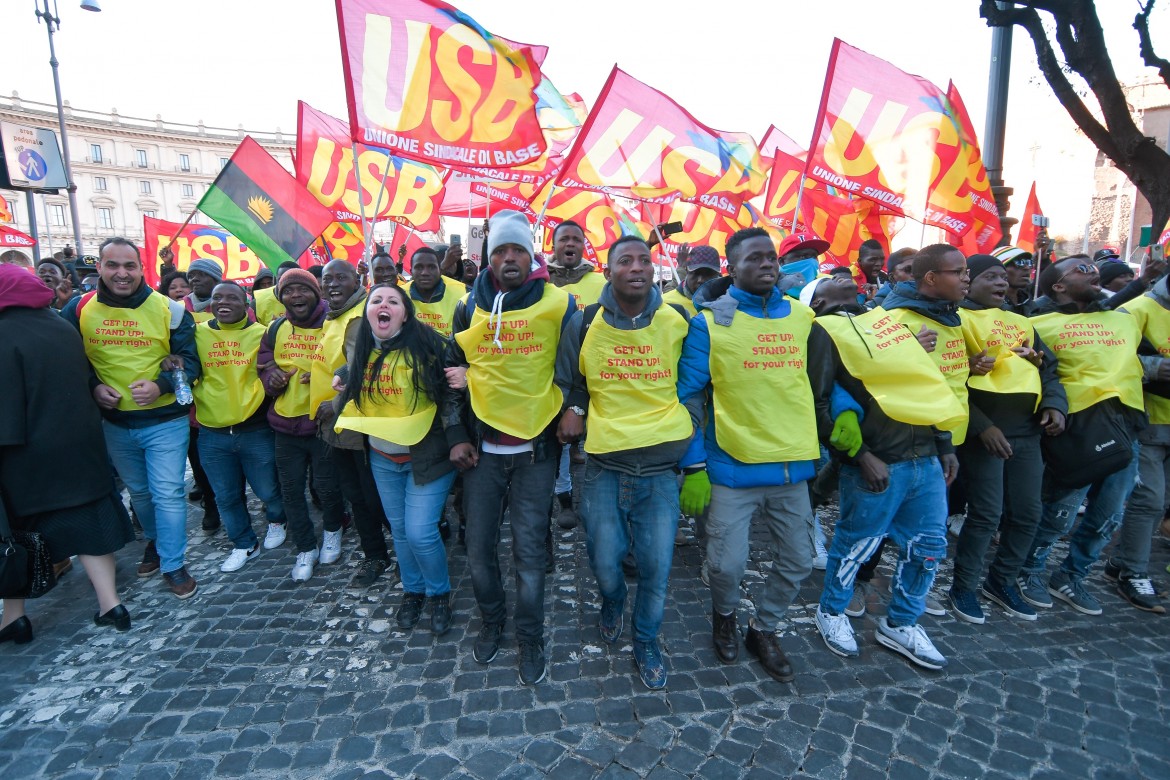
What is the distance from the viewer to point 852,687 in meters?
2.89

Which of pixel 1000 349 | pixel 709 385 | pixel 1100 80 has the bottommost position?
pixel 709 385

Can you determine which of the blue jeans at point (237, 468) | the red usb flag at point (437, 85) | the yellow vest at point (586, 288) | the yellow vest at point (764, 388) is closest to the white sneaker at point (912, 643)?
the yellow vest at point (764, 388)

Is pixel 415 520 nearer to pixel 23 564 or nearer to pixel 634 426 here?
pixel 634 426

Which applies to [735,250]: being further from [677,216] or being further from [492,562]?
[677,216]

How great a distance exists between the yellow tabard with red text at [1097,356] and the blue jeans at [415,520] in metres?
3.91

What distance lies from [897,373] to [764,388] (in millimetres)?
693

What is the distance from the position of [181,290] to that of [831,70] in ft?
24.5

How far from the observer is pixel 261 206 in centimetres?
671

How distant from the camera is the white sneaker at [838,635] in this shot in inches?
124

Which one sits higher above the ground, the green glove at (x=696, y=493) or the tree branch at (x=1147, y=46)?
the tree branch at (x=1147, y=46)

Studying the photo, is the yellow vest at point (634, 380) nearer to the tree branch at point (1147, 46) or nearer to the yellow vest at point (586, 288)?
the yellow vest at point (586, 288)

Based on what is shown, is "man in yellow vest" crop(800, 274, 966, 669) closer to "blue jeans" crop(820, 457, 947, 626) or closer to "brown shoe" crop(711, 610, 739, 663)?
"blue jeans" crop(820, 457, 947, 626)

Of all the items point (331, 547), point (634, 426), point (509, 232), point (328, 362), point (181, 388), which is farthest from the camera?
point (331, 547)

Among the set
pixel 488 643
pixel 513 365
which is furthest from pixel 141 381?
pixel 488 643
